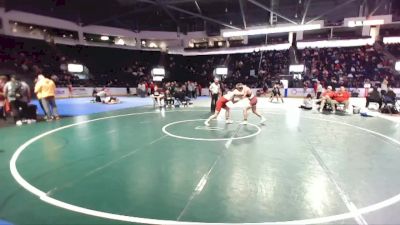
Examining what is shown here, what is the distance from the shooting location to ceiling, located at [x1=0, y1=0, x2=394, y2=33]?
2762 cm

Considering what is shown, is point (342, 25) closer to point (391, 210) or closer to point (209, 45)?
point (209, 45)

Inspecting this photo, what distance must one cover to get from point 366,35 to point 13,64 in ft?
118

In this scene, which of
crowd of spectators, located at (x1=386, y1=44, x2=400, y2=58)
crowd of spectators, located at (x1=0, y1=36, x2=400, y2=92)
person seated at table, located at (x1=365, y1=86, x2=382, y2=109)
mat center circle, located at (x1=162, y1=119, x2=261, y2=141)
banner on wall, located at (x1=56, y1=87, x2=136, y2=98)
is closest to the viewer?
mat center circle, located at (x1=162, y1=119, x2=261, y2=141)

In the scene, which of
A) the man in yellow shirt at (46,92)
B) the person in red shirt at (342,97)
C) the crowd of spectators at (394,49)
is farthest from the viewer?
the crowd of spectators at (394,49)

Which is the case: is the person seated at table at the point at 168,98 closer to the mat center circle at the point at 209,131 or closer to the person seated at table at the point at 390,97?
the mat center circle at the point at 209,131

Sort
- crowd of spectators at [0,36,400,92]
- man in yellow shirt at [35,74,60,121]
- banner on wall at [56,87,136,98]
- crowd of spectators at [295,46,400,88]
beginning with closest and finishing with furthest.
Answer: man in yellow shirt at [35,74,60,121]
banner on wall at [56,87,136,98]
crowd of spectators at [0,36,400,92]
crowd of spectators at [295,46,400,88]

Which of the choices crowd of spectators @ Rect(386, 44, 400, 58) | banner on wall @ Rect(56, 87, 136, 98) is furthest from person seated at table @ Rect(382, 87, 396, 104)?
banner on wall @ Rect(56, 87, 136, 98)

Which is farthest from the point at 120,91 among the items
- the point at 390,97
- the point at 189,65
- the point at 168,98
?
the point at 390,97

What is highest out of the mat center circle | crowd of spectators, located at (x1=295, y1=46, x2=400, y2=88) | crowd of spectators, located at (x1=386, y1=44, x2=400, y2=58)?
crowd of spectators, located at (x1=386, y1=44, x2=400, y2=58)

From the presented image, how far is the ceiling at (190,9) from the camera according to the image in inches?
1087

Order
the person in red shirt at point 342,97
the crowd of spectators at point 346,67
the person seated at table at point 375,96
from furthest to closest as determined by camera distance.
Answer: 1. the crowd of spectators at point 346,67
2. the person seated at table at point 375,96
3. the person in red shirt at point 342,97

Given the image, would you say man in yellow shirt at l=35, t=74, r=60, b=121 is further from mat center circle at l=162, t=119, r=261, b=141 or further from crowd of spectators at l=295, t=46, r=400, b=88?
crowd of spectators at l=295, t=46, r=400, b=88

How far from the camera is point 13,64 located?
24656mm

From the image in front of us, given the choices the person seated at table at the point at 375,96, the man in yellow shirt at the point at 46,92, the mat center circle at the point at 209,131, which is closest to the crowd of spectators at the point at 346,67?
the person seated at table at the point at 375,96
